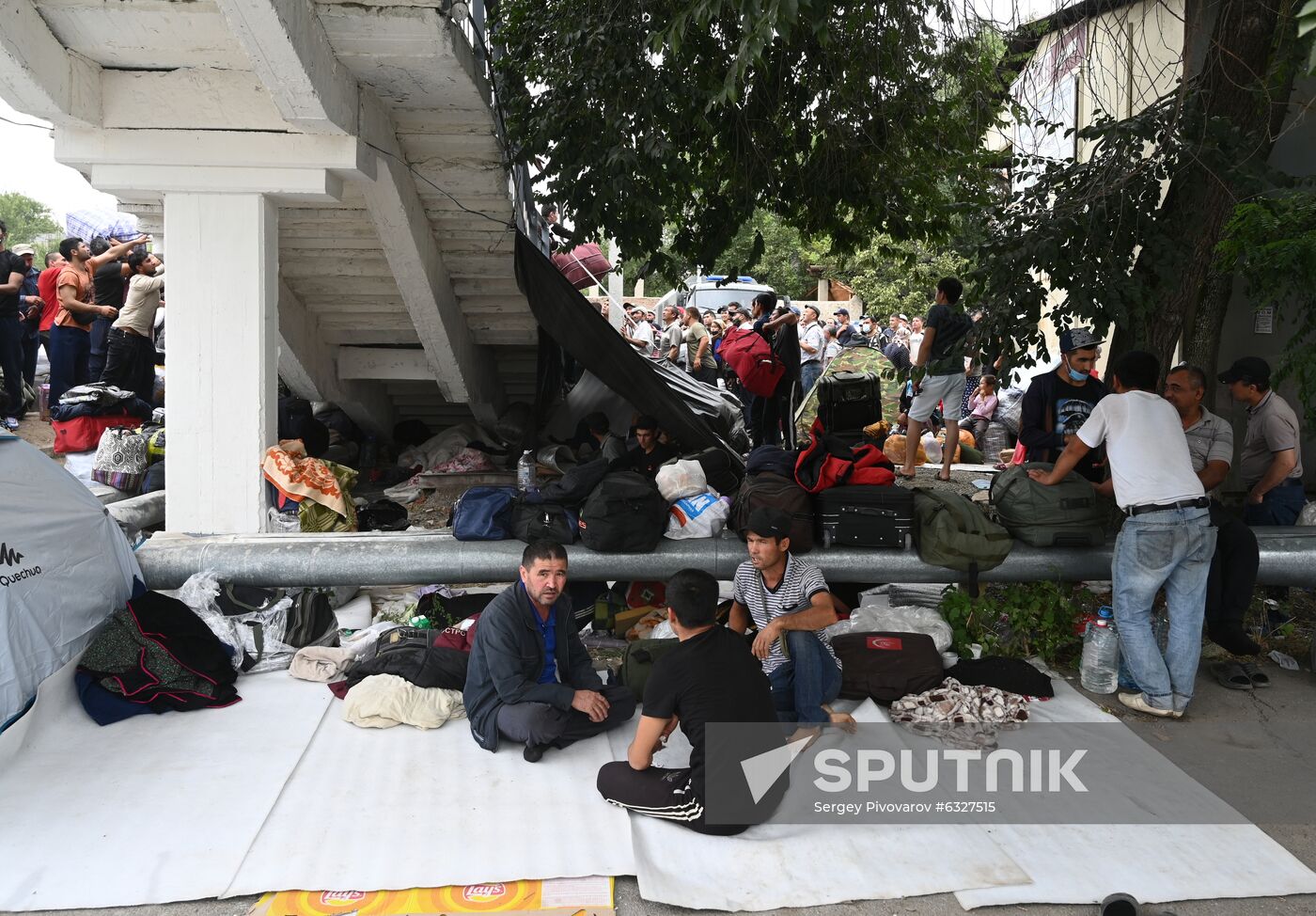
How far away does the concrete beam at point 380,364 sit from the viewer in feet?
34.0

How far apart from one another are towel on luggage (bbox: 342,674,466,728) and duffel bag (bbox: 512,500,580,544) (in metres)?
1.17

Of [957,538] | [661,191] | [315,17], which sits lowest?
[957,538]

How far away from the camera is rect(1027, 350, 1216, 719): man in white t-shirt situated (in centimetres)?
510

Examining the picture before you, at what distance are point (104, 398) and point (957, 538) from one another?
7391 millimetres

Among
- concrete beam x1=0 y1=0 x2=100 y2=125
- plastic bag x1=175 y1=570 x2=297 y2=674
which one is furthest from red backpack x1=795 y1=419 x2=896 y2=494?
concrete beam x1=0 y1=0 x2=100 y2=125

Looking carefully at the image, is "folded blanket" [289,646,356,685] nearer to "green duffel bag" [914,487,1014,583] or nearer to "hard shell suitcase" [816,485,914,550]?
"hard shell suitcase" [816,485,914,550]

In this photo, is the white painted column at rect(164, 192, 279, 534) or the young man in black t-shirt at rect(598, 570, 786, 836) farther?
the white painted column at rect(164, 192, 279, 534)

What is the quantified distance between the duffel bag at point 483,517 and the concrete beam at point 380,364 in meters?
4.47

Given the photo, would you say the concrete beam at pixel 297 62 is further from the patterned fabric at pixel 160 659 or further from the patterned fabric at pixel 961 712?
the patterned fabric at pixel 961 712

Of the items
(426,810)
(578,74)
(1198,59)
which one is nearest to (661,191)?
(578,74)

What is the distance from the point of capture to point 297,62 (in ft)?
18.4

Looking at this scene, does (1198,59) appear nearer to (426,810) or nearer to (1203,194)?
(1203,194)

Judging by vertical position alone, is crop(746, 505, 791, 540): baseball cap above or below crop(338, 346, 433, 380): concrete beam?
below

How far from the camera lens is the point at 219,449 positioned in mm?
6645
